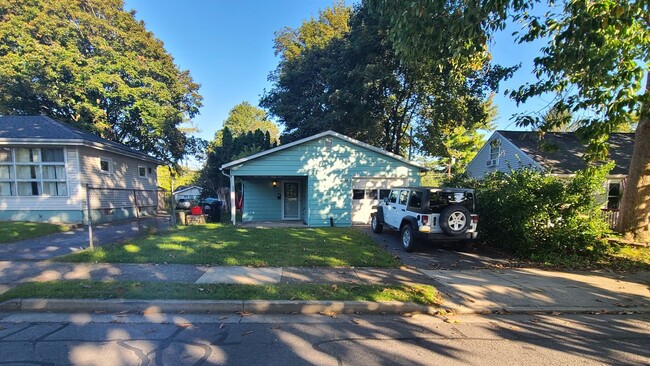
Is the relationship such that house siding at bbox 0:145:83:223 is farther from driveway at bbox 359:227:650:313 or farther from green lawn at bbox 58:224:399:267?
driveway at bbox 359:227:650:313

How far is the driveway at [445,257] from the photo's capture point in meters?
7.07

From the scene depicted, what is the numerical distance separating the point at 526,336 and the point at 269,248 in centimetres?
588

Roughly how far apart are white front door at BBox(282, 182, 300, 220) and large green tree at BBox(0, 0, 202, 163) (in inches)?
490

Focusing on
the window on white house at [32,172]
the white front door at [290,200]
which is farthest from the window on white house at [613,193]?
the window on white house at [32,172]

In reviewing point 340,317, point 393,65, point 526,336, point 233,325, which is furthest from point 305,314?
point 393,65

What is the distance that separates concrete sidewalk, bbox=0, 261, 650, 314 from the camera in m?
4.87

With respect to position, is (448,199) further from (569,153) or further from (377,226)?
(569,153)

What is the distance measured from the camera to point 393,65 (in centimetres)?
1844

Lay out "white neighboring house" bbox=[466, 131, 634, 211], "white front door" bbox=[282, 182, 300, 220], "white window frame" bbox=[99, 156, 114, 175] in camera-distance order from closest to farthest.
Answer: "white window frame" bbox=[99, 156, 114, 175] < "white neighboring house" bbox=[466, 131, 634, 211] < "white front door" bbox=[282, 182, 300, 220]

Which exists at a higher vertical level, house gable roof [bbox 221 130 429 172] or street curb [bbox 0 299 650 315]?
house gable roof [bbox 221 130 429 172]

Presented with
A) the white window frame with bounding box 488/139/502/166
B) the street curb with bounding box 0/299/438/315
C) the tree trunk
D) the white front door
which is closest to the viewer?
the street curb with bounding box 0/299/438/315

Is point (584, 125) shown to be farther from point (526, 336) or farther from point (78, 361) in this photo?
point (78, 361)

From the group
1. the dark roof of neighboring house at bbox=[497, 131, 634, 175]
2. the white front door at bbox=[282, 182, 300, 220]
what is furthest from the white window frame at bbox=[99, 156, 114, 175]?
the dark roof of neighboring house at bbox=[497, 131, 634, 175]

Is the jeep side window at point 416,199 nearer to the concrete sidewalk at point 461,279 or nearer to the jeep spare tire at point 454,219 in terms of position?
the jeep spare tire at point 454,219
